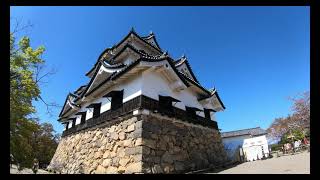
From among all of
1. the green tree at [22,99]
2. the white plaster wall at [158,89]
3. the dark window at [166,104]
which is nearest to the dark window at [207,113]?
the white plaster wall at [158,89]

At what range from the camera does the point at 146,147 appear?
973 cm

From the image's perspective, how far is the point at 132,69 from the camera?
1134 cm

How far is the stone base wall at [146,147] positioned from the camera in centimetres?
980

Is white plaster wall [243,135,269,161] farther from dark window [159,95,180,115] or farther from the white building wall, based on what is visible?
dark window [159,95,180,115]

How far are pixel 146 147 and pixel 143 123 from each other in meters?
1.08

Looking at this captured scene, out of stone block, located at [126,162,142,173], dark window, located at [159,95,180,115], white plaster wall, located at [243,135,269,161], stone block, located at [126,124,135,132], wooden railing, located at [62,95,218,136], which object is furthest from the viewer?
white plaster wall, located at [243,135,269,161]

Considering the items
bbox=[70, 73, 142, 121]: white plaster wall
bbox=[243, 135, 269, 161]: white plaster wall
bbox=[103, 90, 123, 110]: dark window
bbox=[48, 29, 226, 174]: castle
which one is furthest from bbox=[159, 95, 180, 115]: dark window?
bbox=[243, 135, 269, 161]: white plaster wall

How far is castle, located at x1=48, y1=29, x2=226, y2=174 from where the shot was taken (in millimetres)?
10227

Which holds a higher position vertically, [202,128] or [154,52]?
[154,52]

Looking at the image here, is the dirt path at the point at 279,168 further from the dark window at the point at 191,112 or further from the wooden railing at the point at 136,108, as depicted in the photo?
the dark window at the point at 191,112

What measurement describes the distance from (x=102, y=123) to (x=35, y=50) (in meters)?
5.12

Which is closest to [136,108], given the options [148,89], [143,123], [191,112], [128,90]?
[143,123]

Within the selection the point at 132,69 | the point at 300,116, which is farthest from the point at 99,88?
the point at 300,116
